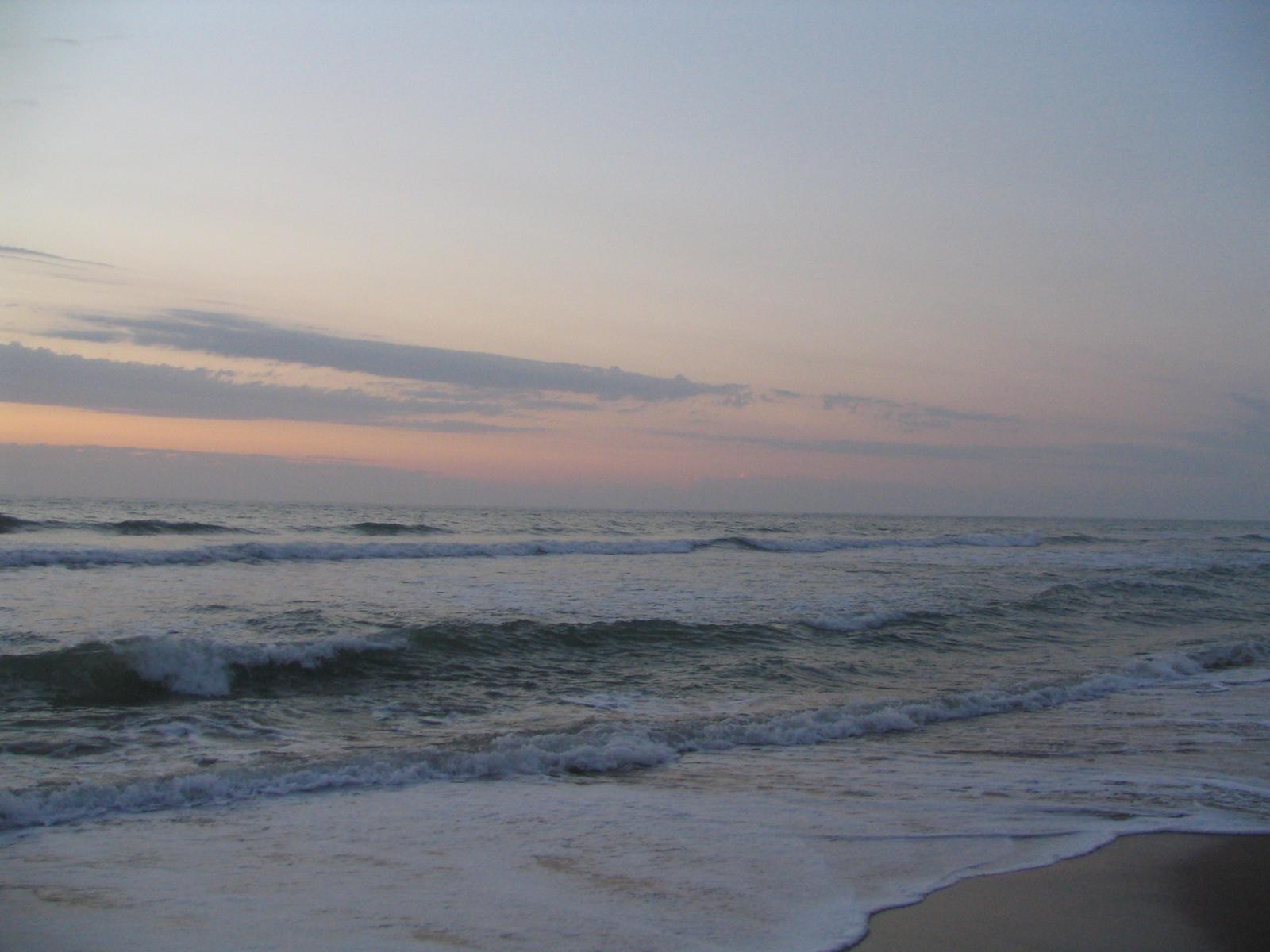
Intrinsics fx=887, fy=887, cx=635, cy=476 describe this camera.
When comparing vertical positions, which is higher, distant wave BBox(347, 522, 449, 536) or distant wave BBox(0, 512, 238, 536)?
distant wave BBox(347, 522, 449, 536)

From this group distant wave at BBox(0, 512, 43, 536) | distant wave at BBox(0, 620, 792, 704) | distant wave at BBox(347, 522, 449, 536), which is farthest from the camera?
distant wave at BBox(347, 522, 449, 536)

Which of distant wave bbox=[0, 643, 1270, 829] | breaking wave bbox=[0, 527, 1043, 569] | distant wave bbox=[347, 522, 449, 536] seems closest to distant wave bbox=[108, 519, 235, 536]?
distant wave bbox=[347, 522, 449, 536]

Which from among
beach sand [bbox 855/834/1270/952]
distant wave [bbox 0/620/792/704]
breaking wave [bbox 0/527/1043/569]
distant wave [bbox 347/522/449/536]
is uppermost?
beach sand [bbox 855/834/1270/952]

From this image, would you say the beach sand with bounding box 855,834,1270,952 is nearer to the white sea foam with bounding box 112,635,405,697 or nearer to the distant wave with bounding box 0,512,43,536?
the white sea foam with bounding box 112,635,405,697

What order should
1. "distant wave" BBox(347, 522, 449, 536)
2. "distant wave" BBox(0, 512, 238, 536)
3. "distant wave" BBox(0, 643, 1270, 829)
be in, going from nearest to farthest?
"distant wave" BBox(0, 643, 1270, 829), "distant wave" BBox(0, 512, 238, 536), "distant wave" BBox(347, 522, 449, 536)

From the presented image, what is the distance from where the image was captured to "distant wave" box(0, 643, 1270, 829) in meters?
6.23

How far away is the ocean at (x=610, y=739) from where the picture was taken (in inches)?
202

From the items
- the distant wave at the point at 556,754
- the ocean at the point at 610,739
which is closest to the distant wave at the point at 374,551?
the ocean at the point at 610,739

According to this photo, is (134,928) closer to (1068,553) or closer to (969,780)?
(969,780)

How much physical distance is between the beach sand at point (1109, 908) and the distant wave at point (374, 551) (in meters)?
21.4

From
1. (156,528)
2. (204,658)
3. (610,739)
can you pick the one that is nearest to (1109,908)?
(610,739)

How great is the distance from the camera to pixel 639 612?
16.5 metres

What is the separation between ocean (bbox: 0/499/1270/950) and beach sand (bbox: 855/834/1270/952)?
213mm

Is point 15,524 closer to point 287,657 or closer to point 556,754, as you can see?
point 287,657
